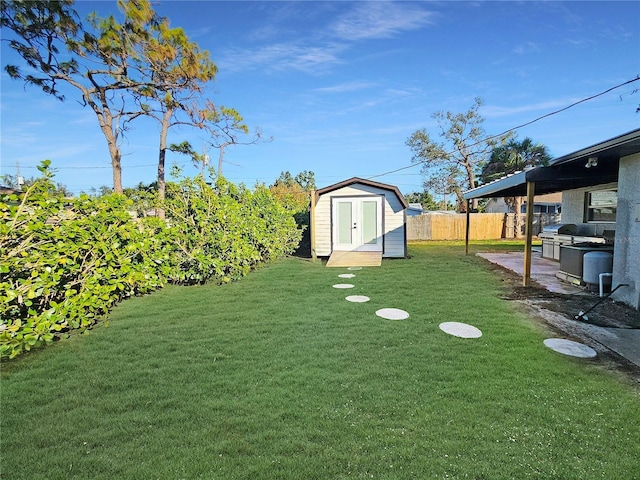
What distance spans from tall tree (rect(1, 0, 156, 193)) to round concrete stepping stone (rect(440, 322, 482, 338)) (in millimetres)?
14072

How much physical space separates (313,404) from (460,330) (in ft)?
8.11

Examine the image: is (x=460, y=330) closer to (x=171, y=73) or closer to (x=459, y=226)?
(x=171, y=73)

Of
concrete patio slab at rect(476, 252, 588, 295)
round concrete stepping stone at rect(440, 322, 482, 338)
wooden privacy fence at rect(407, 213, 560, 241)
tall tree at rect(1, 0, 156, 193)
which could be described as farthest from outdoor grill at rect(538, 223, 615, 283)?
tall tree at rect(1, 0, 156, 193)

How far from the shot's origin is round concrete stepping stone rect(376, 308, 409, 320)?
481cm

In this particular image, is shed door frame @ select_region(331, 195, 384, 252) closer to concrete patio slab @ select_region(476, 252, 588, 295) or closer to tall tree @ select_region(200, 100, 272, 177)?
concrete patio slab @ select_region(476, 252, 588, 295)

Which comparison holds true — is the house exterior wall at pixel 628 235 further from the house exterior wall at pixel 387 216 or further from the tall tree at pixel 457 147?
the tall tree at pixel 457 147

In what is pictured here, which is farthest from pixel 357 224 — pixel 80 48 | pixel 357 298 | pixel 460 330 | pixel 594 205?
pixel 80 48

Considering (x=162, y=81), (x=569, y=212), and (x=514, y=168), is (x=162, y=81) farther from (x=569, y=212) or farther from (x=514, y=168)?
(x=514, y=168)

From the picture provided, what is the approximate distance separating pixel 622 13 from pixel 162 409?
12015mm

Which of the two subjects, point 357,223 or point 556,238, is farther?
point 357,223

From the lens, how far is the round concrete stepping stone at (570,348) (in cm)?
353

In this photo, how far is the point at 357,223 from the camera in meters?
11.8

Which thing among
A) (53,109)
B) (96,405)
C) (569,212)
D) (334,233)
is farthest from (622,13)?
(53,109)

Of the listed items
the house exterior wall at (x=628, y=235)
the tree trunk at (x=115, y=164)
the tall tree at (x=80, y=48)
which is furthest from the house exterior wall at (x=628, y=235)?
the tree trunk at (x=115, y=164)
